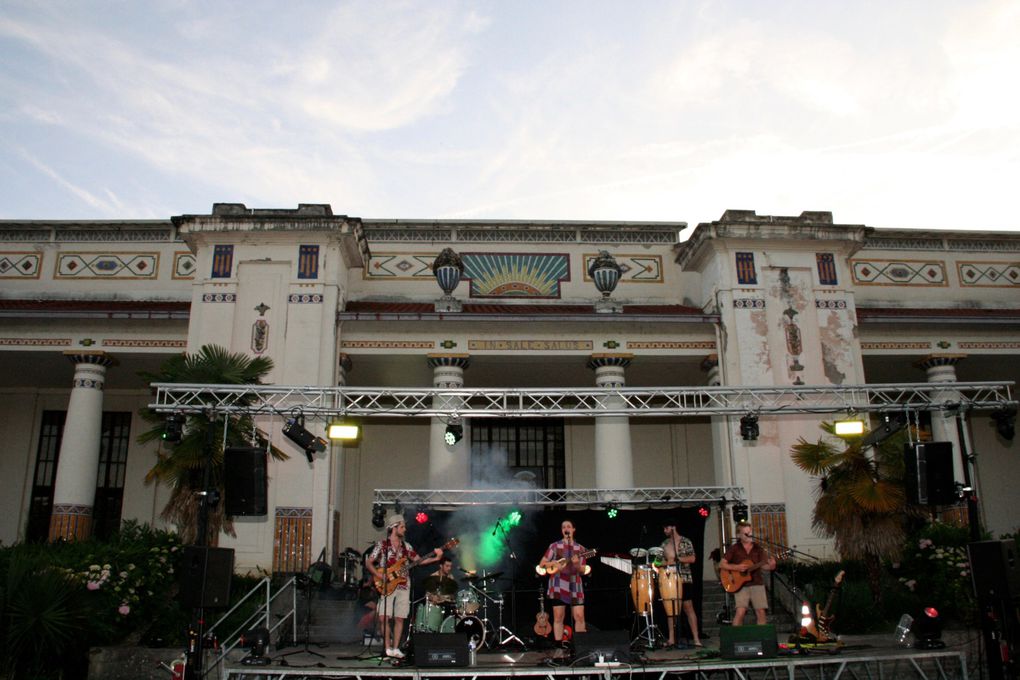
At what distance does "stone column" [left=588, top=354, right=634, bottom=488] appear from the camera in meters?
19.7

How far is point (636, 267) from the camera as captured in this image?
77.7ft

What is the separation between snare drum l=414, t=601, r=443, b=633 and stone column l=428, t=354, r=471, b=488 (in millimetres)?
5733

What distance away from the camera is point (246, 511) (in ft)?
41.5

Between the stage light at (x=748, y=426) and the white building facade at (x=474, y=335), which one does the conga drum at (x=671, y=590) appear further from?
the white building facade at (x=474, y=335)

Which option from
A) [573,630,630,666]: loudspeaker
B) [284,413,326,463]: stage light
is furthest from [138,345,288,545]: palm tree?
[573,630,630,666]: loudspeaker

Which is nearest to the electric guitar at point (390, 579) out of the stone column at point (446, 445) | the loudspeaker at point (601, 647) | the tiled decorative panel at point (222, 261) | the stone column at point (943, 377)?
the loudspeaker at point (601, 647)

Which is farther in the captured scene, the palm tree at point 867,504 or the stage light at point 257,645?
the palm tree at point 867,504

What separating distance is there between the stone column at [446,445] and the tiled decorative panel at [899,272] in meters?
11.6

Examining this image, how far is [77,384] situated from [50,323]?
1609 millimetres

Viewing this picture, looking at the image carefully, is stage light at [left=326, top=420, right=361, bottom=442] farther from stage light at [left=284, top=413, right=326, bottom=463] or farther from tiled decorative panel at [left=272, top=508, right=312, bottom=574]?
tiled decorative panel at [left=272, top=508, right=312, bottom=574]

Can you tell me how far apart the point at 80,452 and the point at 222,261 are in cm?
549

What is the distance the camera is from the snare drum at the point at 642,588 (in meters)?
13.4

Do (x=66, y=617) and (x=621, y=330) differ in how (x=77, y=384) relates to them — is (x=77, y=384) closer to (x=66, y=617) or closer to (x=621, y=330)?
(x=66, y=617)

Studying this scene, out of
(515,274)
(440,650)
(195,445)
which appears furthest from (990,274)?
(195,445)
